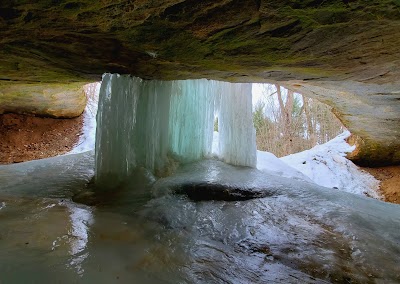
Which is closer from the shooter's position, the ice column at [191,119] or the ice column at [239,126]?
the ice column at [191,119]

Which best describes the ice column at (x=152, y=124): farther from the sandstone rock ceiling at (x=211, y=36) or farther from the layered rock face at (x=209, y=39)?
the sandstone rock ceiling at (x=211, y=36)

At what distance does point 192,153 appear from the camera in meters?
5.04

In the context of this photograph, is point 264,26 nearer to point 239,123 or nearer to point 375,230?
point 375,230

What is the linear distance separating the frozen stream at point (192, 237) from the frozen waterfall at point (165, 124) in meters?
0.54

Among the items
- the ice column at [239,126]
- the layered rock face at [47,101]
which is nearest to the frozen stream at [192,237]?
the ice column at [239,126]


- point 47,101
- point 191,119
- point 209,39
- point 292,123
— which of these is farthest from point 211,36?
point 292,123

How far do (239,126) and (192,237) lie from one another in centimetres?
317

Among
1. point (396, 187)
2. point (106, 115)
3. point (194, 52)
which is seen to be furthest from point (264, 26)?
point (396, 187)

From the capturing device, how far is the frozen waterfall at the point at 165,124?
375 centimetres

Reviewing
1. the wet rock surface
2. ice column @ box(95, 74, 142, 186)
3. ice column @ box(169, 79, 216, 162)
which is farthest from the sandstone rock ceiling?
ice column @ box(169, 79, 216, 162)

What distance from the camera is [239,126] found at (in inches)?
200

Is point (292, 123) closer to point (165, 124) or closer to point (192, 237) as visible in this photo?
point (165, 124)

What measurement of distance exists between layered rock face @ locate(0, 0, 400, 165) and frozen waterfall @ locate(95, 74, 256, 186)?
1.60 feet

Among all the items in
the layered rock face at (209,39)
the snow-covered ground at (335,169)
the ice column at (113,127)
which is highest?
the layered rock face at (209,39)
